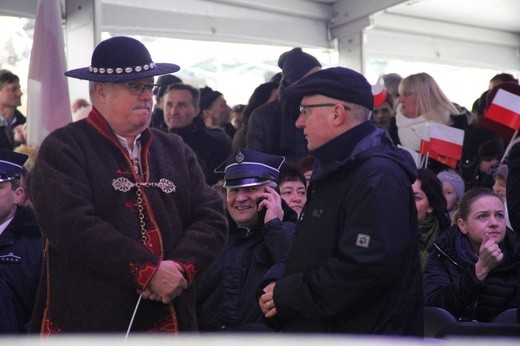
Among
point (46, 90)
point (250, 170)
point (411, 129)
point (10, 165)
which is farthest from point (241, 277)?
point (411, 129)

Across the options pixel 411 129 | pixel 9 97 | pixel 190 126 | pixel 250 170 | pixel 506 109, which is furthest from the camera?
pixel 9 97

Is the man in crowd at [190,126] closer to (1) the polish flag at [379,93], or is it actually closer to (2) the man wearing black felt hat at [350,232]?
(1) the polish flag at [379,93]

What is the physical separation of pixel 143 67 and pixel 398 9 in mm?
7104

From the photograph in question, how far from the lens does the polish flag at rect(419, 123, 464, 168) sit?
717 centimetres

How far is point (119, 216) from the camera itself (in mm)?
3736

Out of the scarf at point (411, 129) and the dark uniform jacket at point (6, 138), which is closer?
the scarf at point (411, 129)

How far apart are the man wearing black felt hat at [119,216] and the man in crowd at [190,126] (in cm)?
383

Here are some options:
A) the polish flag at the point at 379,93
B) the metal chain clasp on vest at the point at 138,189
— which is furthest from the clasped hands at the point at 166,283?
the polish flag at the point at 379,93

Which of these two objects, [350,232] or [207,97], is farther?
[207,97]

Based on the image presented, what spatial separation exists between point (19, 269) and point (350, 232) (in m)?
2.20

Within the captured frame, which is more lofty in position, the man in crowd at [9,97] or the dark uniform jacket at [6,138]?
the man in crowd at [9,97]

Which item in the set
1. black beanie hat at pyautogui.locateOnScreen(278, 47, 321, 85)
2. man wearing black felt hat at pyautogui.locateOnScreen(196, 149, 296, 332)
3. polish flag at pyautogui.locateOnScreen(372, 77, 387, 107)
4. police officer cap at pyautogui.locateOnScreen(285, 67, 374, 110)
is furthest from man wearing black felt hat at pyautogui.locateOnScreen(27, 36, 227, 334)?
polish flag at pyautogui.locateOnScreen(372, 77, 387, 107)

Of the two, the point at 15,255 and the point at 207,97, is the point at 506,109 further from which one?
the point at 207,97

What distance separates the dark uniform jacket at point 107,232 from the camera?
361cm
